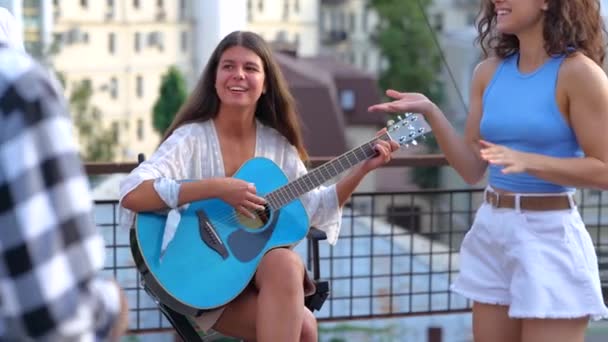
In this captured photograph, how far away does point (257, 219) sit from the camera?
3.34 metres

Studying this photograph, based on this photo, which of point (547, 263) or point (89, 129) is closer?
point (547, 263)

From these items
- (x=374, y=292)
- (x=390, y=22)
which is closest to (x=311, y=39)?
(x=390, y=22)

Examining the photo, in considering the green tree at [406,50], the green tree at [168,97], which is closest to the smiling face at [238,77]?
the green tree at [168,97]

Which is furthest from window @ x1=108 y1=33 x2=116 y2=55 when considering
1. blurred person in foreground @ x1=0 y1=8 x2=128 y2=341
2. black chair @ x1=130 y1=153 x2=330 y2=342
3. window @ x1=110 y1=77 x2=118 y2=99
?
blurred person in foreground @ x1=0 y1=8 x2=128 y2=341

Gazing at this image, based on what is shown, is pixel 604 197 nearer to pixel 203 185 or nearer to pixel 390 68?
pixel 203 185

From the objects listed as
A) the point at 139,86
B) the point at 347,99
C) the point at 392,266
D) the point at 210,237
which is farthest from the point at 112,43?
the point at 210,237

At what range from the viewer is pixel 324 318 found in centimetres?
456

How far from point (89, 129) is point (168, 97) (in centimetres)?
624

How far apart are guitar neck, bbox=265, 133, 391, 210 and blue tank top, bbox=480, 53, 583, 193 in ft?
1.59

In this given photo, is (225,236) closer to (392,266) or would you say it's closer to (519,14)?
(519,14)

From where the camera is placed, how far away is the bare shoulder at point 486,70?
2.93m

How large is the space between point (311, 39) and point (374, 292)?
54.0 m

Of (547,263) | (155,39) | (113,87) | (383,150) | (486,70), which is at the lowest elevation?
(113,87)

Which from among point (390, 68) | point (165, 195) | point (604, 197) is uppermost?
point (165, 195)
